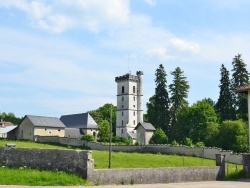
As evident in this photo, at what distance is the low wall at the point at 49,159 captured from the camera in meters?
18.3

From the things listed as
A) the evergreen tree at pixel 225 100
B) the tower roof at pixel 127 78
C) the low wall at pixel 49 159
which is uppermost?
the tower roof at pixel 127 78

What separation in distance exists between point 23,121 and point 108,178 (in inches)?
2183

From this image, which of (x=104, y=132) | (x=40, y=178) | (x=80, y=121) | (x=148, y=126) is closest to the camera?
(x=40, y=178)

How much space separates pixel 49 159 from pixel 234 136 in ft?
133

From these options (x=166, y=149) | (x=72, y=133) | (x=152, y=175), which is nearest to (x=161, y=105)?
(x=72, y=133)

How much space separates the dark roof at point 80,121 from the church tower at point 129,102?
13.8 m

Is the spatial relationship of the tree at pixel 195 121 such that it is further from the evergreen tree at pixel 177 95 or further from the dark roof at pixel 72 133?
the dark roof at pixel 72 133

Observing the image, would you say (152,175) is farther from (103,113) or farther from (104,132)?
(103,113)

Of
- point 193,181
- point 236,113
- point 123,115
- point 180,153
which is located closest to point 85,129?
point 123,115

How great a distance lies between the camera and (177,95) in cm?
7775

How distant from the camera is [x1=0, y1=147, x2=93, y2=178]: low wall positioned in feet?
60.0

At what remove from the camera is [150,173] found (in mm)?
20453

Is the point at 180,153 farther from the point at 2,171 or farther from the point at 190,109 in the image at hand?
the point at 2,171

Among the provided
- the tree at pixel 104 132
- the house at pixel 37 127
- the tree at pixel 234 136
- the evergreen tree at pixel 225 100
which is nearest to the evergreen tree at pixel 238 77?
the evergreen tree at pixel 225 100
